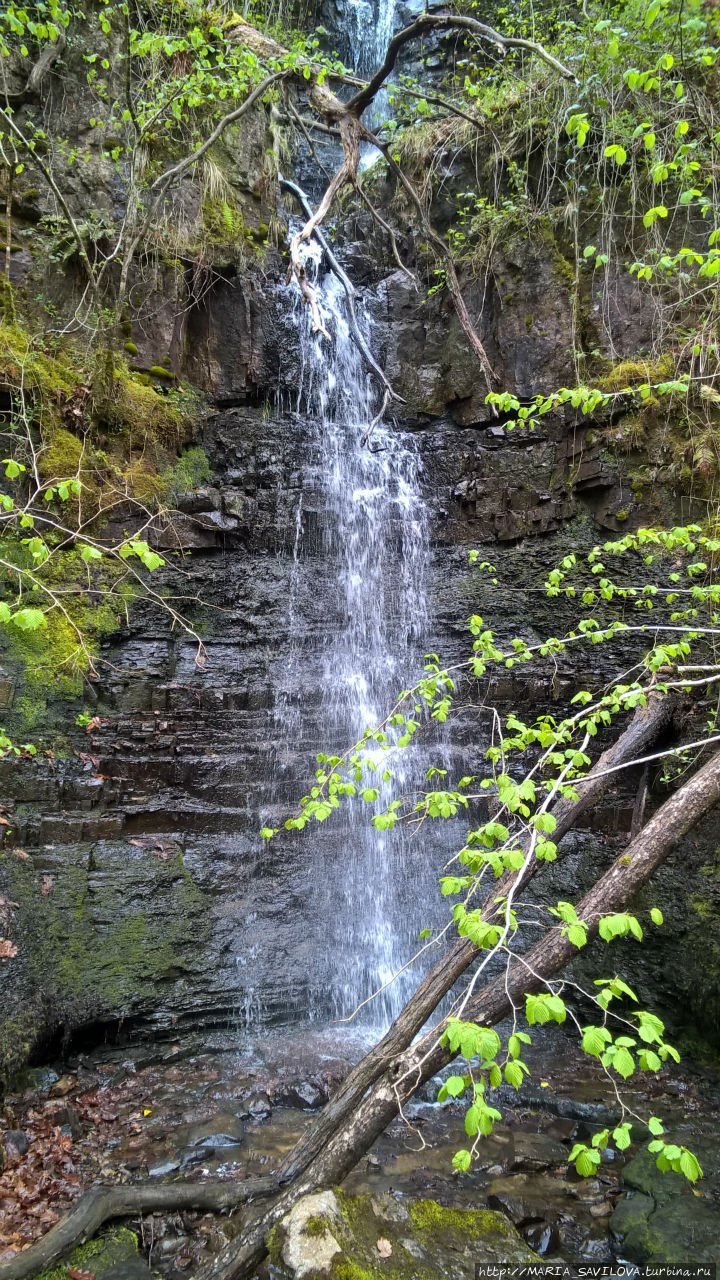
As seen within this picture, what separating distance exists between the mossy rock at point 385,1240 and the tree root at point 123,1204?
77cm

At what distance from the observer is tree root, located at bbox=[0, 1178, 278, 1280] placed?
2824 millimetres

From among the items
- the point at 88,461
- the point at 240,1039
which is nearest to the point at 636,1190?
the point at 240,1039

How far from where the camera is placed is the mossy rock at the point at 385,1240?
2424 millimetres

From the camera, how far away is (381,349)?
882 cm

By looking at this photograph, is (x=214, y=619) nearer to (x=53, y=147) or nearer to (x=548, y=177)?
(x=53, y=147)

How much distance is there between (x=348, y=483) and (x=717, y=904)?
560cm

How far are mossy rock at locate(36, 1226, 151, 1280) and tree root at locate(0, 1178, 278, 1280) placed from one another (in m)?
0.04

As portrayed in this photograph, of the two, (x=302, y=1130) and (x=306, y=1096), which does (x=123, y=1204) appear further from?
(x=306, y=1096)

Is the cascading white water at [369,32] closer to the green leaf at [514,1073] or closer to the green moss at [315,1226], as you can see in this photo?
the green leaf at [514,1073]

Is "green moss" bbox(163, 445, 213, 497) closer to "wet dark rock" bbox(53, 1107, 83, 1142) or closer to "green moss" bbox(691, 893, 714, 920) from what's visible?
"wet dark rock" bbox(53, 1107, 83, 1142)

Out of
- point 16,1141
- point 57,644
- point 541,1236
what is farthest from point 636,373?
point 16,1141


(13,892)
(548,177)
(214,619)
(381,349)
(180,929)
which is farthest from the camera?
(381,349)

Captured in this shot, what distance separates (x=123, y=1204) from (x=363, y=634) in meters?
5.03

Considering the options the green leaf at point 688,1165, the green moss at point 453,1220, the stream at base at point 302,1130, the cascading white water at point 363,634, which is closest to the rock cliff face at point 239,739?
the cascading white water at point 363,634
